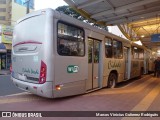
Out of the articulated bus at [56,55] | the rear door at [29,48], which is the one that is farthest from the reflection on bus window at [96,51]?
the rear door at [29,48]

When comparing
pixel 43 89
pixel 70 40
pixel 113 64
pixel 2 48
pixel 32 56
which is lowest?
pixel 43 89

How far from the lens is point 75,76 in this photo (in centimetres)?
637

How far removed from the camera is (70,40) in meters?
6.25

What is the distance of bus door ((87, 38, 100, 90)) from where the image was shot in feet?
24.2

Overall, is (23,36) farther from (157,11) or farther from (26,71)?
(157,11)

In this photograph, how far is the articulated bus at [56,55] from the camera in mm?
5512

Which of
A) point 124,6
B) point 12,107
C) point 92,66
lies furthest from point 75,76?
point 124,6

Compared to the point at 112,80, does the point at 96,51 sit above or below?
above

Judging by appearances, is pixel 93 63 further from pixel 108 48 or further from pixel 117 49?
pixel 117 49

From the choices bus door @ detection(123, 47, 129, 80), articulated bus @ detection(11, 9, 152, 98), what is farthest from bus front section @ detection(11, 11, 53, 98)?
bus door @ detection(123, 47, 129, 80)

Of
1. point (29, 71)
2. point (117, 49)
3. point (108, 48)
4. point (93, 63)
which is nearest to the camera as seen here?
point (29, 71)

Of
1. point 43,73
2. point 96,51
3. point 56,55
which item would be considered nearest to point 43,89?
point 43,73

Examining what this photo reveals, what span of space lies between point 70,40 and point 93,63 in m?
1.87

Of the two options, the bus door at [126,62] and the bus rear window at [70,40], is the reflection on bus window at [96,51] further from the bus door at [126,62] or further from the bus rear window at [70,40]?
the bus door at [126,62]
